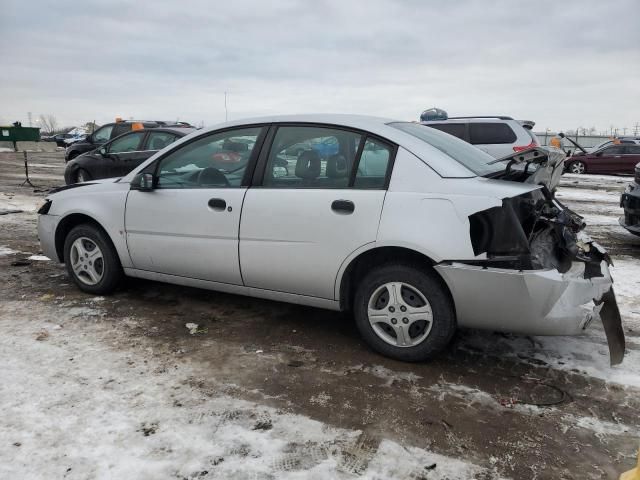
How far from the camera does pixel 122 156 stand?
10406 mm

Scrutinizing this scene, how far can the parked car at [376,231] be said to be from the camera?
310 cm

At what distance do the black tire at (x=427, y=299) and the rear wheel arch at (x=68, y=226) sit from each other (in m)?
2.43

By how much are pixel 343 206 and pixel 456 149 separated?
99 centimetres

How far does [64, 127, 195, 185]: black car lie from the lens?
10.2 meters

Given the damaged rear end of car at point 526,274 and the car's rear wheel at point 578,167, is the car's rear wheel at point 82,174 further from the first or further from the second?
the car's rear wheel at point 578,167

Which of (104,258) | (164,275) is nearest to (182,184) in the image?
(164,275)

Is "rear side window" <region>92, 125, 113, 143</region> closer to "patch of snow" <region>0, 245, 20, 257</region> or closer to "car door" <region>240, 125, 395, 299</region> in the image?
"patch of snow" <region>0, 245, 20, 257</region>

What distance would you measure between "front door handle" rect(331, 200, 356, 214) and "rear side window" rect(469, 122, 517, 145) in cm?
876

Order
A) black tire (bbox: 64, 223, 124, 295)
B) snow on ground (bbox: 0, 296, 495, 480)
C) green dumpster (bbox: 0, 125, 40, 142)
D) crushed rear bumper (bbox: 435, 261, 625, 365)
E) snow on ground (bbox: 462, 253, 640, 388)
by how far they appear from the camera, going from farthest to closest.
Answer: green dumpster (bbox: 0, 125, 40, 142), black tire (bbox: 64, 223, 124, 295), snow on ground (bbox: 462, 253, 640, 388), crushed rear bumper (bbox: 435, 261, 625, 365), snow on ground (bbox: 0, 296, 495, 480)

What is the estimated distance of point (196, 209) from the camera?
158 inches

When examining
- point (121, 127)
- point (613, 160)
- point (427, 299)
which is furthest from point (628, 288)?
point (613, 160)

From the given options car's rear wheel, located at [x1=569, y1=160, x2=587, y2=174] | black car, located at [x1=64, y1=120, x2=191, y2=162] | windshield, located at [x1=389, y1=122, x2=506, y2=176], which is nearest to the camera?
windshield, located at [x1=389, y1=122, x2=506, y2=176]

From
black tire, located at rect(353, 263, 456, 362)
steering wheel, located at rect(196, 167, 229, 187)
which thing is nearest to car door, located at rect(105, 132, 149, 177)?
steering wheel, located at rect(196, 167, 229, 187)

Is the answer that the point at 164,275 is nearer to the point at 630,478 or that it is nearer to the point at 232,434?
the point at 232,434
